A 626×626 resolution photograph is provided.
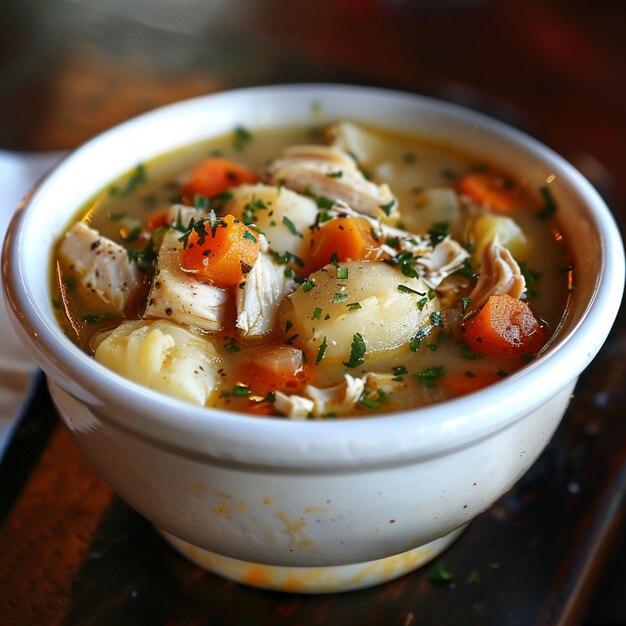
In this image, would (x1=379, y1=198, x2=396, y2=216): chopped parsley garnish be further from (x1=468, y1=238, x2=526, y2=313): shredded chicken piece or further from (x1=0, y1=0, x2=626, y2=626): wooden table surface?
(x1=0, y1=0, x2=626, y2=626): wooden table surface

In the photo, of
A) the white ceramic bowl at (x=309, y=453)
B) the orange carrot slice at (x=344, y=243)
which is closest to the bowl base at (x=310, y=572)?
the white ceramic bowl at (x=309, y=453)

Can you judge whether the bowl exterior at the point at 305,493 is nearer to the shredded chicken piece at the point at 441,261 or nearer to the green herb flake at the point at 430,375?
the green herb flake at the point at 430,375

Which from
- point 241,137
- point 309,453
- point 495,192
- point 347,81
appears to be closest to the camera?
point 309,453

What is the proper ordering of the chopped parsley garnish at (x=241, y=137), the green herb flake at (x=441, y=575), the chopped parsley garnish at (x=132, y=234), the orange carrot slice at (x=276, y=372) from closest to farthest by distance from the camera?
the orange carrot slice at (x=276, y=372)
the green herb flake at (x=441, y=575)
the chopped parsley garnish at (x=132, y=234)
the chopped parsley garnish at (x=241, y=137)

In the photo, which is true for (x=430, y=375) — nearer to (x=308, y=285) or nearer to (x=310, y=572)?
(x=308, y=285)

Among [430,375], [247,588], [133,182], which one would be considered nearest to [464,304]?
[430,375]

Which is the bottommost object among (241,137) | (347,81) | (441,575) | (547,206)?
(441,575)
